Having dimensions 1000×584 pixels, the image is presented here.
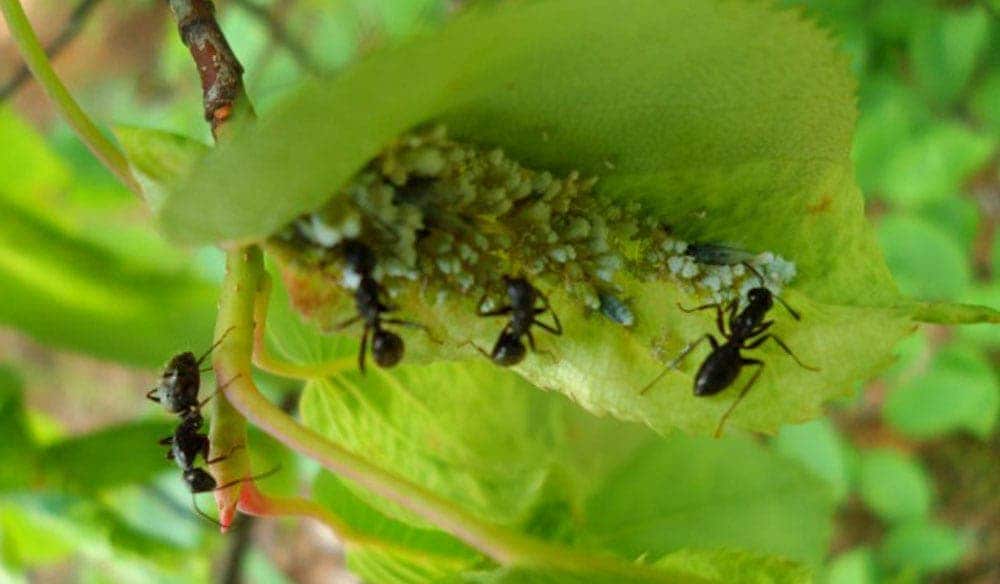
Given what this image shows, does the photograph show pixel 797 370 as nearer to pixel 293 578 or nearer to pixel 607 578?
pixel 607 578

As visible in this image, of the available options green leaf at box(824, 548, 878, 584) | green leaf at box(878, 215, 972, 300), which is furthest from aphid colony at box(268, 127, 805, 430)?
green leaf at box(824, 548, 878, 584)

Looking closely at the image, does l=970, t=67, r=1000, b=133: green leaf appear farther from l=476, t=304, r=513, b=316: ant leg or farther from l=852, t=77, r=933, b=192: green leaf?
l=476, t=304, r=513, b=316: ant leg

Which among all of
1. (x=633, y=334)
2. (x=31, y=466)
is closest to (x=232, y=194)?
A: (x=633, y=334)

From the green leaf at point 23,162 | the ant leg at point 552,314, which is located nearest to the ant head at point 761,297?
the ant leg at point 552,314

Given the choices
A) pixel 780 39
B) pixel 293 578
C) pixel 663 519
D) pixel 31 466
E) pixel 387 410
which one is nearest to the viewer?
pixel 780 39

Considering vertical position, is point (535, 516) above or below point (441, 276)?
below

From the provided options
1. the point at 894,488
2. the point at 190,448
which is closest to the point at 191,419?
the point at 190,448
